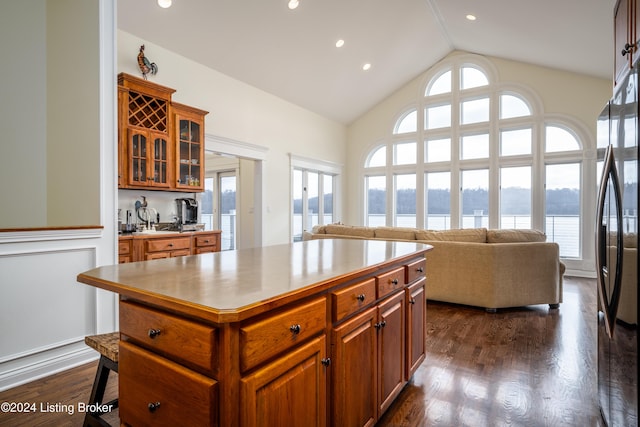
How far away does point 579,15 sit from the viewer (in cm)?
412

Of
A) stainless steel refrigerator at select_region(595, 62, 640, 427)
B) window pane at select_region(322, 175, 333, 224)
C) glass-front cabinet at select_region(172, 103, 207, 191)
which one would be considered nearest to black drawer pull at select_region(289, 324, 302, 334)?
stainless steel refrigerator at select_region(595, 62, 640, 427)

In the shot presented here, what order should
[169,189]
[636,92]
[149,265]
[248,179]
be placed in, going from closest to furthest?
[636,92]
[149,265]
[169,189]
[248,179]

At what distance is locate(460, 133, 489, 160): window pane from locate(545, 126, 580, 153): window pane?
1.02 m

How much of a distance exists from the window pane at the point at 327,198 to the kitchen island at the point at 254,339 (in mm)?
6027

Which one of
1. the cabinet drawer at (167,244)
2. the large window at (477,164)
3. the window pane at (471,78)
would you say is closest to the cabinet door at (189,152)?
the cabinet drawer at (167,244)

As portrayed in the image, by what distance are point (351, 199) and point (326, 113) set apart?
2.13 metres

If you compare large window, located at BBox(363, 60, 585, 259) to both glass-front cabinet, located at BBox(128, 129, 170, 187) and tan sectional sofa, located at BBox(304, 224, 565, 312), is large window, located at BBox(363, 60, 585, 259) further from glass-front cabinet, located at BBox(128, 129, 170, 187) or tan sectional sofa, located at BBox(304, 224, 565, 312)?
glass-front cabinet, located at BBox(128, 129, 170, 187)

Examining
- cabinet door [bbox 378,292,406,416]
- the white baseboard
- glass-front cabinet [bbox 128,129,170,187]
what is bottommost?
the white baseboard

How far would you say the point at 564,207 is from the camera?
610 cm

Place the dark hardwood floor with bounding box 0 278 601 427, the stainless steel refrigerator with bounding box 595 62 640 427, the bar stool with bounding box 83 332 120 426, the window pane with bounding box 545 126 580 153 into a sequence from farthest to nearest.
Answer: the window pane with bounding box 545 126 580 153 < the dark hardwood floor with bounding box 0 278 601 427 < the bar stool with bounding box 83 332 120 426 < the stainless steel refrigerator with bounding box 595 62 640 427

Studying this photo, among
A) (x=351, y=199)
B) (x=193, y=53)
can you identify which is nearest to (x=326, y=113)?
(x=351, y=199)

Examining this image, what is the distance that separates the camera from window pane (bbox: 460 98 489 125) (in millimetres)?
6797

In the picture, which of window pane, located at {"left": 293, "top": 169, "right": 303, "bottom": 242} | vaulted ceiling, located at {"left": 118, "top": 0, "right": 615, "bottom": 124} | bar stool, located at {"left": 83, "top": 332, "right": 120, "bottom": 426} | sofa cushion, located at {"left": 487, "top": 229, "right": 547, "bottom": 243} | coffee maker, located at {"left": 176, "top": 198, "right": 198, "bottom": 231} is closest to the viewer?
bar stool, located at {"left": 83, "top": 332, "right": 120, "bottom": 426}

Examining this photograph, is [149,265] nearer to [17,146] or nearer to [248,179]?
[17,146]
